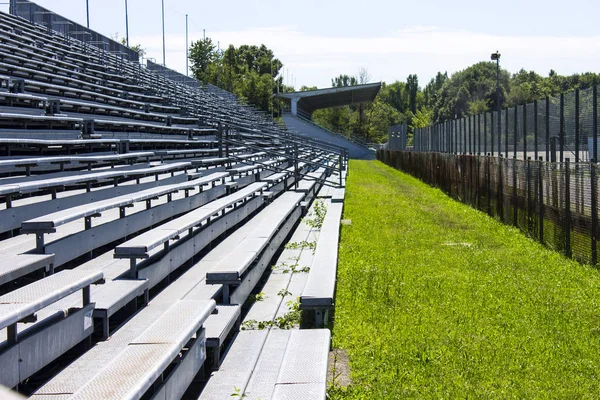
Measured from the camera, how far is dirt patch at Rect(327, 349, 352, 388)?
15.0 feet

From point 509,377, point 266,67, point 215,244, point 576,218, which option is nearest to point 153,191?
point 215,244

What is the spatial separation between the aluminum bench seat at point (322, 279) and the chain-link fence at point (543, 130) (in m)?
5.80

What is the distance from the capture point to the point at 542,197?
11.2 m

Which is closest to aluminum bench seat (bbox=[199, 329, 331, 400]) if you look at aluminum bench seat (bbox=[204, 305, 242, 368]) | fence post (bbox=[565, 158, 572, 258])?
aluminum bench seat (bbox=[204, 305, 242, 368])

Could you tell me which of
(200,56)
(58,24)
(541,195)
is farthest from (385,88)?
(541,195)

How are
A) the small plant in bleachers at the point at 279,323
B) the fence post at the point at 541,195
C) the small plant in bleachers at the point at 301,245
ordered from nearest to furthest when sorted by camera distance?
the small plant in bleachers at the point at 279,323 → the small plant in bleachers at the point at 301,245 → the fence post at the point at 541,195

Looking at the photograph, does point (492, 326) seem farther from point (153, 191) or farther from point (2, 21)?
point (2, 21)

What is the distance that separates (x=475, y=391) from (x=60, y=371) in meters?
2.36

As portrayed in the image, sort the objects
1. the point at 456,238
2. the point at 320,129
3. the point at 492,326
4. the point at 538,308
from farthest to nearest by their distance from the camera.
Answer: the point at 320,129 → the point at 456,238 → the point at 538,308 → the point at 492,326

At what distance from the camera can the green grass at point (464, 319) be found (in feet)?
15.1

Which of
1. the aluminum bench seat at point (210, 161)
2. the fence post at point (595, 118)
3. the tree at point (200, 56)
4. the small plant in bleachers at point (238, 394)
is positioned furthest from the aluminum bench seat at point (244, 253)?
the tree at point (200, 56)

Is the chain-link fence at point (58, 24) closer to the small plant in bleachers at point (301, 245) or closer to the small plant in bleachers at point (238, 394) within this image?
the small plant in bleachers at point (301, 245)

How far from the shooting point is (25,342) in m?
3.33

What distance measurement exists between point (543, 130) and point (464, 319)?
10.2 metres
